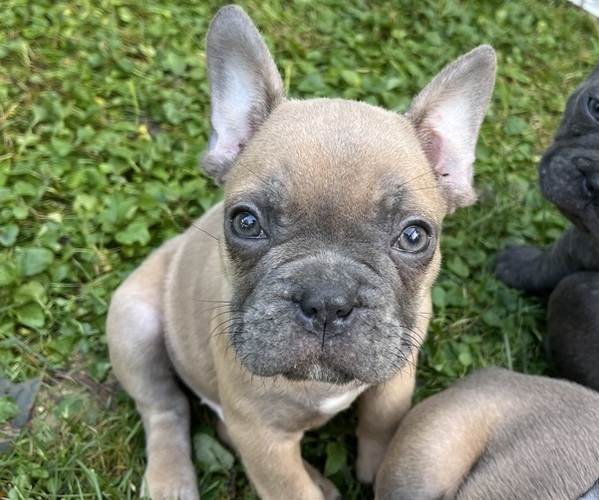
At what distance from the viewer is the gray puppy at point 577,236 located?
164 inches

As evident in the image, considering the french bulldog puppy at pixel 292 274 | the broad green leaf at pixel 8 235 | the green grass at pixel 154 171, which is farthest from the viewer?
the broad green leaf at pixel 8 235

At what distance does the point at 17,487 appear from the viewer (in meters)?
3.88

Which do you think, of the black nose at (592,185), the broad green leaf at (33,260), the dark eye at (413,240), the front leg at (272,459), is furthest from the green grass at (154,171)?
the dark eye at (413,240)

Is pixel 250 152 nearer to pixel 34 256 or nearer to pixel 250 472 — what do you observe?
pixel 250 472

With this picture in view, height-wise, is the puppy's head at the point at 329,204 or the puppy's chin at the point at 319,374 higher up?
the puppy's head at the point at 329,204

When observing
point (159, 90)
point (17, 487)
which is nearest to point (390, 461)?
point (17, 487)

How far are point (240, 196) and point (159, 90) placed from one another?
2833 millimetres

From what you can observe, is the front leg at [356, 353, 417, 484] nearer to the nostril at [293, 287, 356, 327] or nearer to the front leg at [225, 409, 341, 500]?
the front leg at [225, 409, 341, 500]

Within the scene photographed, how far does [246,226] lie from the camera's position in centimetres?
299

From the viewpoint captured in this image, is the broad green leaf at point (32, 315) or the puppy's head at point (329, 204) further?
the broad green leaf at point (32, 315)

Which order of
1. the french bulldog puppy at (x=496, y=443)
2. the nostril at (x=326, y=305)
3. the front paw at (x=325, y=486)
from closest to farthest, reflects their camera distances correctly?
the nostril at (x=326, y=305) < the french bulldog puppy at (x=496, y=443) < the front paw at (x=325, y=486)

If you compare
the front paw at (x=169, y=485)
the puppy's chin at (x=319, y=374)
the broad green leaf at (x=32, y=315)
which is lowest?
the front paw at (x=169, y=485)

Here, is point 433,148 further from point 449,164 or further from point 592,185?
point 592,185

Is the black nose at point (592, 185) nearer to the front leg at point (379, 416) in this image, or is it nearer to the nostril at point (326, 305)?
the front leg at point (379, 416)
